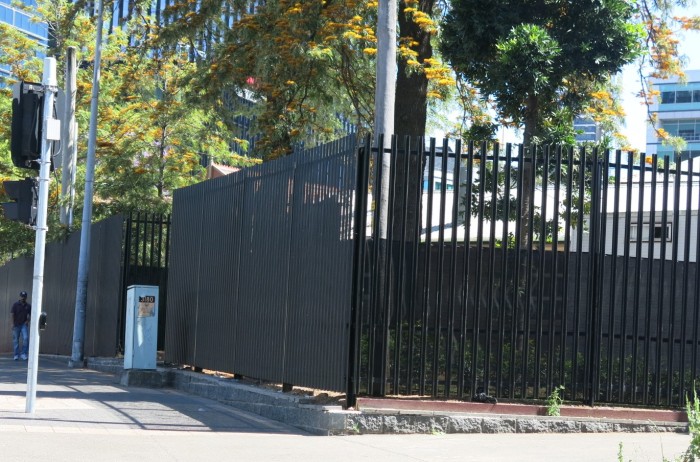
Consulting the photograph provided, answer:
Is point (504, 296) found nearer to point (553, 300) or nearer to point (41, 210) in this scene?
point (553, 300)

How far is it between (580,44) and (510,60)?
1298 millimetres

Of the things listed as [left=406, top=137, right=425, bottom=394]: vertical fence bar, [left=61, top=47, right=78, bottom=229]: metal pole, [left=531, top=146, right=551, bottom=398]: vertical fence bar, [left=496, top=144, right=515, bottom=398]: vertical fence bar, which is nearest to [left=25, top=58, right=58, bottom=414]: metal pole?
[left=406, top=137, right=425, bottom=394]: vertical fence bar

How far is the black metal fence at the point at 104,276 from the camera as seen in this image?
65.7 feet

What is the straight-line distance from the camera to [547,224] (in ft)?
40.1

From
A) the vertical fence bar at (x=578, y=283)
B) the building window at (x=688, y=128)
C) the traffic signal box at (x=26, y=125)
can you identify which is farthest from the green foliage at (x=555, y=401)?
the building window at (x=688, y=128)

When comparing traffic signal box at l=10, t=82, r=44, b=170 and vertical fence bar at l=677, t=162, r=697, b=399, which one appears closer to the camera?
traffic signal box at l=10, t=82, r=44, b=170

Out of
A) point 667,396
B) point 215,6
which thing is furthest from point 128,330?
point 667,396

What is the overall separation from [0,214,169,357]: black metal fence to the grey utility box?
315 centimetres

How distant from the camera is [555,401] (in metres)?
11.5

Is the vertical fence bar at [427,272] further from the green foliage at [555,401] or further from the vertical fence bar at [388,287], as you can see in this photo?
the green foliage at [555,401]

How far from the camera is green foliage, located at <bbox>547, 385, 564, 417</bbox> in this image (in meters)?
11.4

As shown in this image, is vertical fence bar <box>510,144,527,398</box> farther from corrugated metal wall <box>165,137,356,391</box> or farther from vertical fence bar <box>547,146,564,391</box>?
corrugated metal wall <box>165,137,356,391</box>

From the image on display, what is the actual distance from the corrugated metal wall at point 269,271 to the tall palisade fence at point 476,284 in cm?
4

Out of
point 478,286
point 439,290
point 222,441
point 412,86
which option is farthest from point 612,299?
point 412,86
